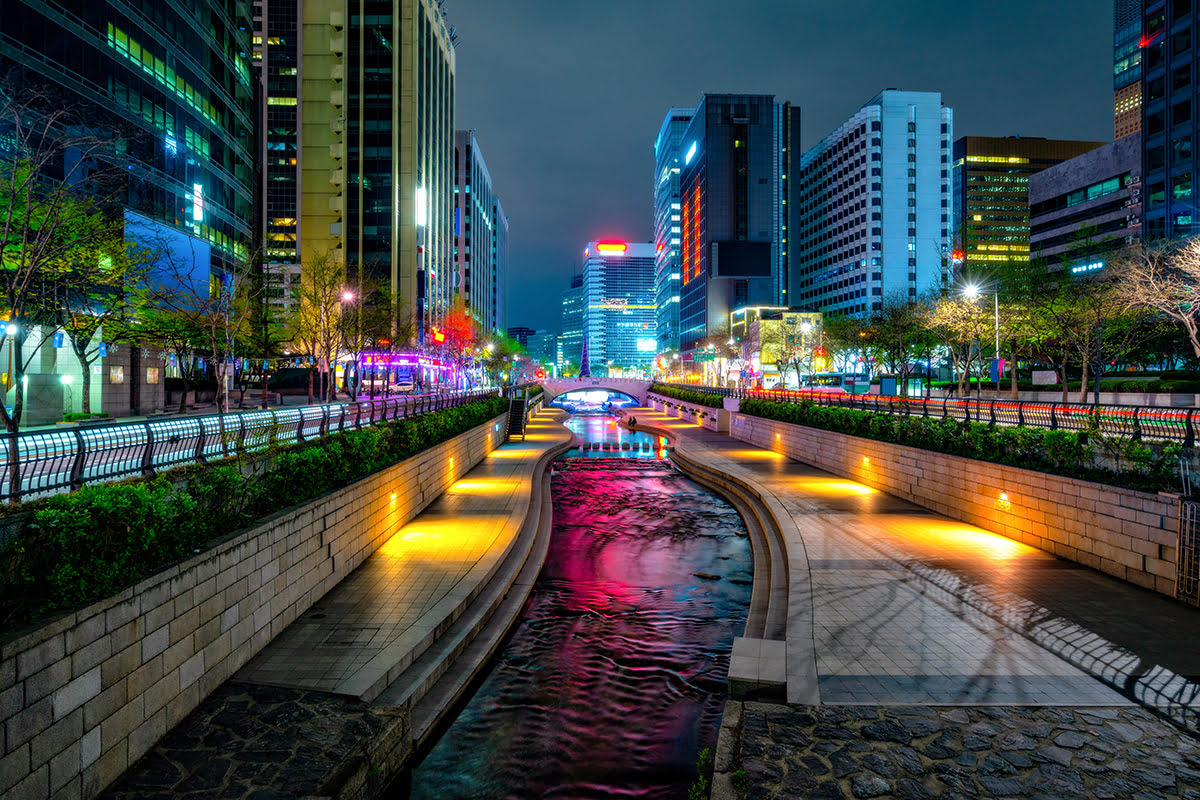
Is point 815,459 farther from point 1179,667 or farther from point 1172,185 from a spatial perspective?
point 1172,185

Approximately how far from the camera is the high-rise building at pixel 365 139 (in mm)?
84750

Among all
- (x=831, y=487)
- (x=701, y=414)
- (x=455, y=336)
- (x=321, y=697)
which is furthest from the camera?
(x=455, y=336)

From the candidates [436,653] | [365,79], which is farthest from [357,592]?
[365,79]

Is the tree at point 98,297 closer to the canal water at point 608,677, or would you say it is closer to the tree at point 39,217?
the tree at point 39,217

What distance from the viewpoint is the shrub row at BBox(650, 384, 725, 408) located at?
50.2 meters

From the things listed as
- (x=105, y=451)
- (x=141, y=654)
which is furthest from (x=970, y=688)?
(x=105, y=451)

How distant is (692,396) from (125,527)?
56.6 m

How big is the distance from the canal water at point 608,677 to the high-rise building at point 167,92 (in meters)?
28.9

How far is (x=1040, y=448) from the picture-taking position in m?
14.4

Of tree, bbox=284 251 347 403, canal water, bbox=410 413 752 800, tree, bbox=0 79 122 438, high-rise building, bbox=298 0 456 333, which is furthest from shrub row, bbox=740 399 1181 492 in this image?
high-rise building, bbox=298 0 456 333

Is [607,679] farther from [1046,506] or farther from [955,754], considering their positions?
[1046,506]

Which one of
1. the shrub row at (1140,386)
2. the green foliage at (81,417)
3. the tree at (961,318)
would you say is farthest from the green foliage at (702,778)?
the shrub row at (1140,386)

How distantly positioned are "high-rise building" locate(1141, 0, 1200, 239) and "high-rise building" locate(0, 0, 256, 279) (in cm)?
7790

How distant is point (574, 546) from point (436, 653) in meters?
9.37
